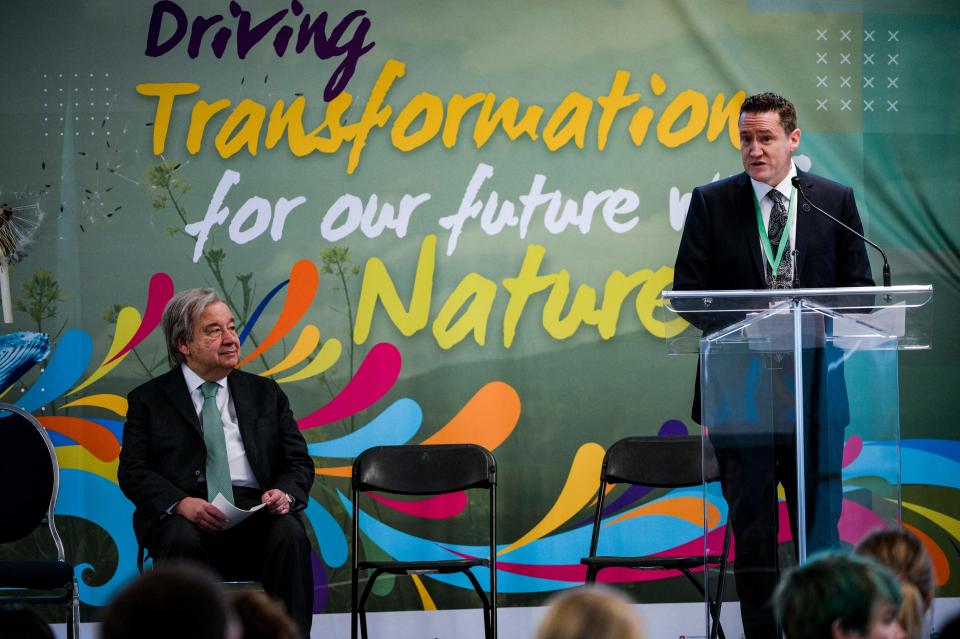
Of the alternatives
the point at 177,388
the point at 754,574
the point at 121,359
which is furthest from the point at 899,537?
the point at 121,359

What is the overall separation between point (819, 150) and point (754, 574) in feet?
9.59

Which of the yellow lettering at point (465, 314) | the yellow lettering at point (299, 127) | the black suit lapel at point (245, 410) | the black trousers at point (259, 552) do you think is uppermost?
the yellow lettering at point (299, 127)

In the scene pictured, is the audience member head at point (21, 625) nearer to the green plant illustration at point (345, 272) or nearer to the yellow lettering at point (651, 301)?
the green plant illustration at point (345, 272)

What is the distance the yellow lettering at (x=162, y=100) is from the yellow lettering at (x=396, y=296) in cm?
110

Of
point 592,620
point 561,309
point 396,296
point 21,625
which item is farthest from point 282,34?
point 592,620

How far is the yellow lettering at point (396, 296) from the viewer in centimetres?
538

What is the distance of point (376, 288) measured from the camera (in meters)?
5.39

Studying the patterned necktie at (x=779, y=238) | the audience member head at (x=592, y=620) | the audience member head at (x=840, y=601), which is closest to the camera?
the audience member head at (x=592, y=620)

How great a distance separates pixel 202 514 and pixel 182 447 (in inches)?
13.0

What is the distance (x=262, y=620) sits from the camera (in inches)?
76.4

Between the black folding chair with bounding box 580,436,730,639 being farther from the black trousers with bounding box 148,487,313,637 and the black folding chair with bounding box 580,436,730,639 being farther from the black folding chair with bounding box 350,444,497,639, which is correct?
the black trousers with bounding box 148,487,313,637

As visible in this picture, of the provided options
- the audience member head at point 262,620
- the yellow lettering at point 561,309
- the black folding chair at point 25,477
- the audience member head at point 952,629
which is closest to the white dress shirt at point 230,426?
the black folding chair at point 25,477

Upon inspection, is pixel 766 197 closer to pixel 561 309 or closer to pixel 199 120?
pixel 561 309

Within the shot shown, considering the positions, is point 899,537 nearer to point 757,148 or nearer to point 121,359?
point 757,148
